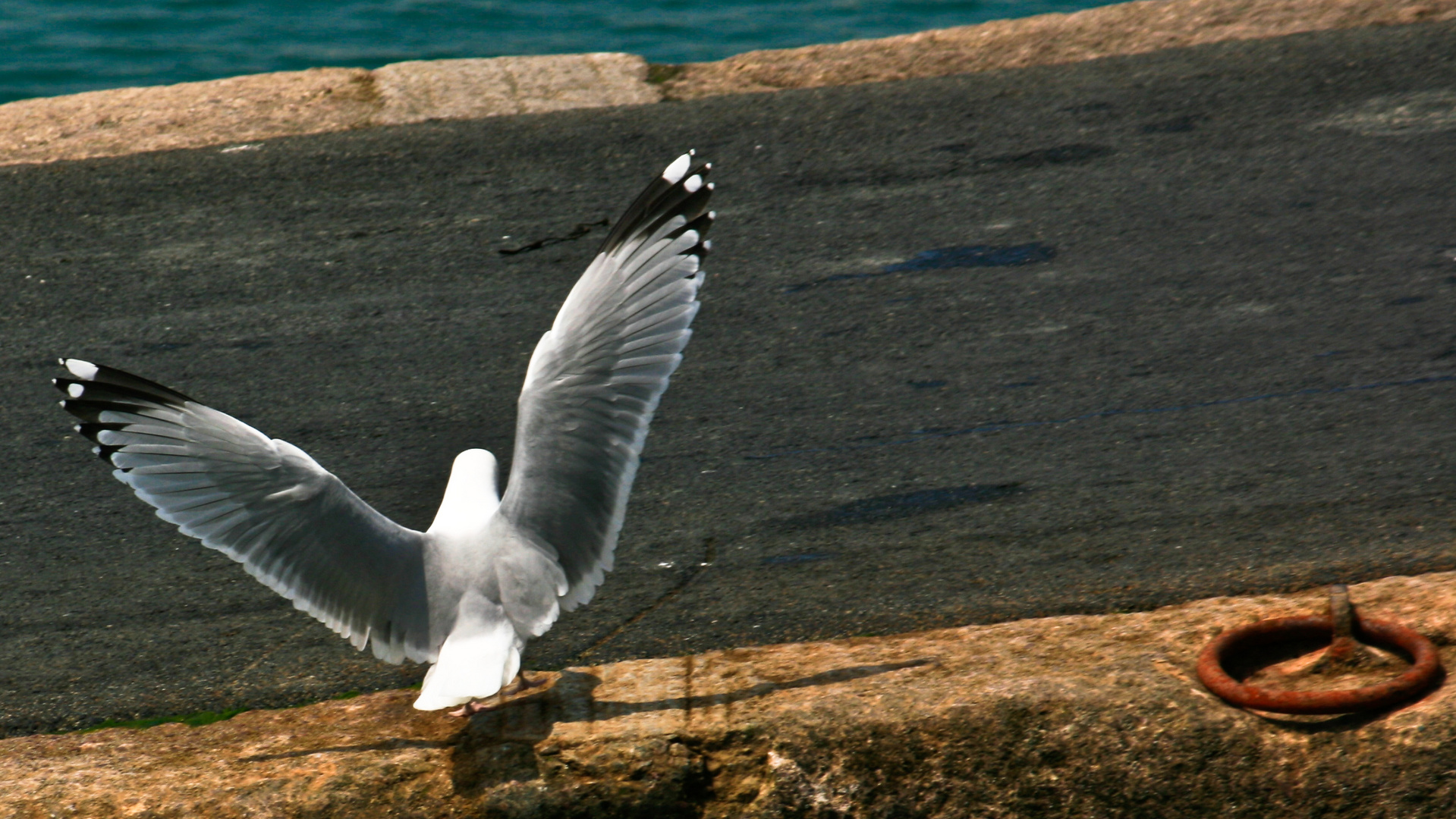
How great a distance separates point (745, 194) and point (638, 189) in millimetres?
478

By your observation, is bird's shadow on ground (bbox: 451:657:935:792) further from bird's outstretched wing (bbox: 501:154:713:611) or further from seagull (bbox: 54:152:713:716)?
bird's outstretched wing (bbox: 501:154:713:611)

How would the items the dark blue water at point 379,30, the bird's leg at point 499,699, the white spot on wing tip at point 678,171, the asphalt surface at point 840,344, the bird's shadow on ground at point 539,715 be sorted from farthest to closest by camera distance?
Result: the dark blue water at point 379,30 → the asphalt surface at point 840,344 → the white spot on wing tip at point 678,171 → the bird's leg at point 499,699 → the bird's shadow on ground at point 539,715

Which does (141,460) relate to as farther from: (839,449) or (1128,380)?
(1128,380)

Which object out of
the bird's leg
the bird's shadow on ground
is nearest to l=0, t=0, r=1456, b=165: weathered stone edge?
the bird's leg

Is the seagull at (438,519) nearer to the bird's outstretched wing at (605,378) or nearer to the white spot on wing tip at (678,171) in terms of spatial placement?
the bird's outstretched wing at (605,378)

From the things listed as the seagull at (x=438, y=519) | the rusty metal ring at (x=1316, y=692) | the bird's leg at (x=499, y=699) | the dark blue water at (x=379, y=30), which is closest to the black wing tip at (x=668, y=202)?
the seagull at (x=438, y=519)

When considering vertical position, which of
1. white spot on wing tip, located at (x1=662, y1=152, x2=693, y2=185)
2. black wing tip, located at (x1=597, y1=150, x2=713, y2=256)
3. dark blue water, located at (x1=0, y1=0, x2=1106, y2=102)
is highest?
dark blue water, located at (x1=0, y1=0, x2=1106, y2=102)

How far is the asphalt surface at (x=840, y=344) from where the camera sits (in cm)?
393

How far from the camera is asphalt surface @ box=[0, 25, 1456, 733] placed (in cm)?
393

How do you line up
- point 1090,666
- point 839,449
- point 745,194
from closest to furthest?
point 1090,666
point 839,449
point 745,194

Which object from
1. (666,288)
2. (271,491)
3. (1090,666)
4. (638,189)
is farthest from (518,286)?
(1090,666)

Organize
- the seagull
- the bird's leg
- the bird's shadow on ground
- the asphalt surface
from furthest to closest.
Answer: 1. the asphalt surface
2. the bird's leg
3. the seagull
4. the bird's shadow on ground

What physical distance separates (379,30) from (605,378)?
38.5 feet

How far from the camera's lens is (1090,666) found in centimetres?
325
